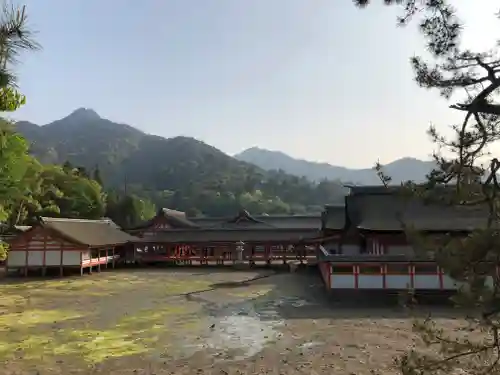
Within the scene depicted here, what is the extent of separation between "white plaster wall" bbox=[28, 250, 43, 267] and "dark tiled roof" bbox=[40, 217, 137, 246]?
6.07ft

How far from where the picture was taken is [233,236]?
114 feet

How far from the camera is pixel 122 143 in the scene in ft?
621

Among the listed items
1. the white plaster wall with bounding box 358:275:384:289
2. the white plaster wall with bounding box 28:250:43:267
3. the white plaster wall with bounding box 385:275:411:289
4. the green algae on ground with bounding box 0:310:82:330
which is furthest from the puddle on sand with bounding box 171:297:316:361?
the white plaster wall with bounding box 28:250:43:267

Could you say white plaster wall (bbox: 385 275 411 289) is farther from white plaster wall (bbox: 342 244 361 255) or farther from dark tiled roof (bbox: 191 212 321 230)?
dark tiled roof (bbox: 191 212 321 230)

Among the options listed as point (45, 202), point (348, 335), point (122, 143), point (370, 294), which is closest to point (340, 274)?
point (370, 294)

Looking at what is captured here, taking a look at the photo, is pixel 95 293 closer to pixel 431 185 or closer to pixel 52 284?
pixel 52 284

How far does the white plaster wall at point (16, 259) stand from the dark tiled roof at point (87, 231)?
7.62ft

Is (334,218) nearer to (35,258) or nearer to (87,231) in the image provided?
(87,231)

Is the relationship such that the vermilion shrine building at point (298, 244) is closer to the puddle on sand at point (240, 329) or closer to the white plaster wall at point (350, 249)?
the white plaster wall at point (350, 249)

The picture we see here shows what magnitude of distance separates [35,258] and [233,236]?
1391 cm

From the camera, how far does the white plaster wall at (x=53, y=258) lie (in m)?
28.4

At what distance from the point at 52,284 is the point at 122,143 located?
171934mm

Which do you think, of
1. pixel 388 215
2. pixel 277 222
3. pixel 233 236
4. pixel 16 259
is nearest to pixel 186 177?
pixel 277 222

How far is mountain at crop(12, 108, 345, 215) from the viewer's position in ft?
358
